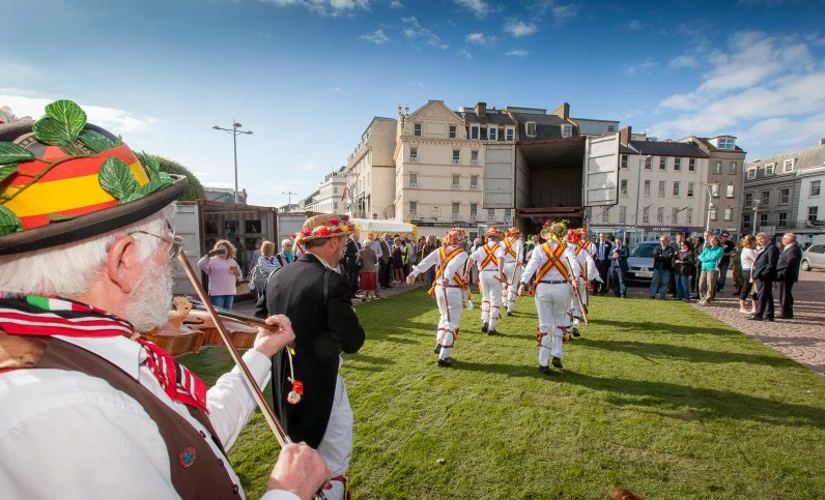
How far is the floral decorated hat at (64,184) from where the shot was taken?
37.1 inches

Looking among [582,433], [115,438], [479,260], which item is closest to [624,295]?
[479,260]

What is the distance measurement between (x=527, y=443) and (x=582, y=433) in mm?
676

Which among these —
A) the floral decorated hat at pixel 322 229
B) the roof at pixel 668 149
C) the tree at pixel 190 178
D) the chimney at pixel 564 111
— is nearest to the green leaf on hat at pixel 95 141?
the floral decorated hat at pixel 322 229

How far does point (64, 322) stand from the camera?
2.92 feet

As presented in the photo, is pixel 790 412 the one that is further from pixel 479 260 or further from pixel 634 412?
pixel 479 260

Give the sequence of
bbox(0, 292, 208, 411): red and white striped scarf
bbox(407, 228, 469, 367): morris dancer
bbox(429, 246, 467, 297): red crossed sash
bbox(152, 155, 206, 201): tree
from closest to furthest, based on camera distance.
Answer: bbox(0, 292, 208, 411): red and white striped scarf, bbox(407, 228, 469, 367): morris dancer, bbox(429, 246, 467, 297): red crossed sash, bbox(152, 155, 206, 201): tree

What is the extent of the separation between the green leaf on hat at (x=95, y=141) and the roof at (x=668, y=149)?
175 feet

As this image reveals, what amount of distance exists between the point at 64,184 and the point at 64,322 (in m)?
0.37

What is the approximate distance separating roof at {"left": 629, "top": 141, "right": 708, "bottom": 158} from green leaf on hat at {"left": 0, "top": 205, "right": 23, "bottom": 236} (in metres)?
53.5

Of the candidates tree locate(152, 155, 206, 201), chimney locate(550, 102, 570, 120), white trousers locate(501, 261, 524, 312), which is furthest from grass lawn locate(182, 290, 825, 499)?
chimney locate(550, 102, 570, 120)

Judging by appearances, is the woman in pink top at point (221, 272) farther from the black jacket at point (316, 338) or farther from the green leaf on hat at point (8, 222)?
the green leaf on hat at point (8, 222)

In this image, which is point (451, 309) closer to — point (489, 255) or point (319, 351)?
point (489, 255)

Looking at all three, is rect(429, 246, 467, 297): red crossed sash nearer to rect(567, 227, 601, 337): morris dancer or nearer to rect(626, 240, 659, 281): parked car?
rect(567, 227, 601, 337): morris dancer

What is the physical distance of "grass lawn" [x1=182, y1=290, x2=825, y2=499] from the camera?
11.1 feet
